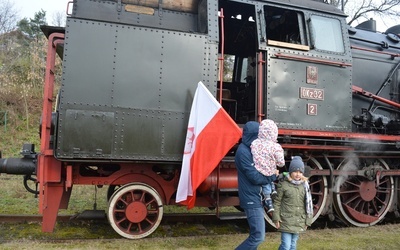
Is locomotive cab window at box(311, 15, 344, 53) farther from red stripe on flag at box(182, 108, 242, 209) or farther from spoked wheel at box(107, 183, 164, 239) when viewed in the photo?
spoked wheel at box(107, 183, 164, 239)

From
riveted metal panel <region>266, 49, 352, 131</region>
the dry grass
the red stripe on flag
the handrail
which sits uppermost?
the handrail

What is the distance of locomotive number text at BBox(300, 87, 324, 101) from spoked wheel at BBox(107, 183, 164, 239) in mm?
2697

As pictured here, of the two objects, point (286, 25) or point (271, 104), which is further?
point (286, 25)

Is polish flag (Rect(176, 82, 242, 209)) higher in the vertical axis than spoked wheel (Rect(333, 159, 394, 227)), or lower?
higher

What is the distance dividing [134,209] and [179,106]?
159cm

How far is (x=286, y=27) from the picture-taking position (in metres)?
6.25

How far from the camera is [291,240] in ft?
12.9

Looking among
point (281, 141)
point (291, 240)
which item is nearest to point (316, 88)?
point (281, 141)

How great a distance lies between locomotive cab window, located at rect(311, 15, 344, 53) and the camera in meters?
5.62

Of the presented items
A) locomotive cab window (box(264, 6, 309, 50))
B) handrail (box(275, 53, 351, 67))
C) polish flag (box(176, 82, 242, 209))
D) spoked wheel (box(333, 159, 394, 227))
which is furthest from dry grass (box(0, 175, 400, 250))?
locomotive cab window (box(264, 6, 309, 50))

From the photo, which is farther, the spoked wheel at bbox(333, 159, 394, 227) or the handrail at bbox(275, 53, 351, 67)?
the spoked wheel at bbox(333, 159, 394, 227)

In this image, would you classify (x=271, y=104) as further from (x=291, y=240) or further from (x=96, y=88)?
(x=96, y=88)

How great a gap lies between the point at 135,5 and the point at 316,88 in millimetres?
3067

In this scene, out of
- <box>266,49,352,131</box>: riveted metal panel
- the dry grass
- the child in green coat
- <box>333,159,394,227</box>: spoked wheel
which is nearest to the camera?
the child in green coat
